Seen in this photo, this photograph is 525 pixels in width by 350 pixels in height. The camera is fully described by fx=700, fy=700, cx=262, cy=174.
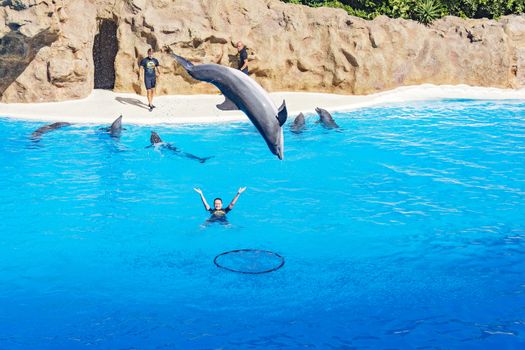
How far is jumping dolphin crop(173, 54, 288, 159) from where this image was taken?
814 cm

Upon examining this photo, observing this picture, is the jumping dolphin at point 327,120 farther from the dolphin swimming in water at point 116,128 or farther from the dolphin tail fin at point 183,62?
the dolphin tail fin at point 183,62

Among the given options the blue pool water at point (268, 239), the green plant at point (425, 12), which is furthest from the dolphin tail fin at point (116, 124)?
the green plant at point (425, 12)

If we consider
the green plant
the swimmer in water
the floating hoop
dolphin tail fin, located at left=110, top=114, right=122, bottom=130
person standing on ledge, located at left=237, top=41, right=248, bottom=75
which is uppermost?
the green plant

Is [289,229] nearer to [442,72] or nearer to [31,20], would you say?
[31,20]

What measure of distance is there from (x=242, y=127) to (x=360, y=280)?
9434 millimetres

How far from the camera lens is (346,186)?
14.4 metres

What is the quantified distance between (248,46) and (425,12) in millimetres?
7038

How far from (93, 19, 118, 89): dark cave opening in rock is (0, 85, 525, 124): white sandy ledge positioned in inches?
61.9

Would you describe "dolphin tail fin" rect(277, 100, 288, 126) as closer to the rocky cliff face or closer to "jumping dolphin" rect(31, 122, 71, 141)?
"jumping dolphin" rect(31, 122, 71, 141)

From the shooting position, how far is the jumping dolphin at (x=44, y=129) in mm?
17000

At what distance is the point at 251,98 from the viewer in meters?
8.23

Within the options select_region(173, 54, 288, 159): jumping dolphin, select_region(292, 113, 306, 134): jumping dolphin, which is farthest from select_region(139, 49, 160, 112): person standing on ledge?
select_region(173, 54, 288, 159): jumping dolphin

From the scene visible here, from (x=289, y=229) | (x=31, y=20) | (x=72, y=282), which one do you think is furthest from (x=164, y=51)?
(x=72, y=282)

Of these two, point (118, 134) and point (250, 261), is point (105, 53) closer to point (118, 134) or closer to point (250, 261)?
point (118, 134)
